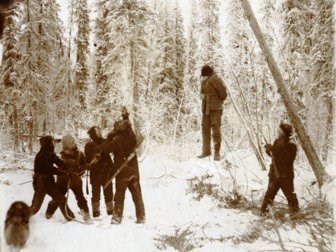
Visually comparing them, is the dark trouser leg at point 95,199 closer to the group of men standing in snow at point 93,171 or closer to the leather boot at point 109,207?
the group of men standing in snow at point 93,171

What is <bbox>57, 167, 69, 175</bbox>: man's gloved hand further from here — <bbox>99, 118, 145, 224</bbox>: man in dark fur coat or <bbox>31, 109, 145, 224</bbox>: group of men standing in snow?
<bbox>99, 118, 145, 224</bbox>: man in dark fur coat

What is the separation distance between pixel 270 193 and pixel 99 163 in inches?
79.9

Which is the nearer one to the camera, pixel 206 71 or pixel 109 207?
pixel 109 207

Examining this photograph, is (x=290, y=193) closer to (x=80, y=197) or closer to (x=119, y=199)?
(x=119, y=199)

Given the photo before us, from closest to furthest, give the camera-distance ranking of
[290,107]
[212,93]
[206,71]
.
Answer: [290,107], [206,71], [212,93]

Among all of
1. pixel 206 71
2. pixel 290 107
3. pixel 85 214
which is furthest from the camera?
pixel 206 71

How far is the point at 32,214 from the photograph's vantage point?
143 inches

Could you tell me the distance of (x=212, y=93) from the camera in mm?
5664

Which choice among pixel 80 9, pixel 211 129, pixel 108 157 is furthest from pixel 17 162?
pixel 211 129

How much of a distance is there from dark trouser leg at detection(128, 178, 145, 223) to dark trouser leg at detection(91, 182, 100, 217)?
385 millimetres

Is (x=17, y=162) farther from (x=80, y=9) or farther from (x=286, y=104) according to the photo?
(x=286, y=104)

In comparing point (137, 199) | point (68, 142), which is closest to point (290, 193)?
point (137, 199)

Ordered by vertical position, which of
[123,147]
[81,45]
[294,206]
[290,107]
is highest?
[81,45]

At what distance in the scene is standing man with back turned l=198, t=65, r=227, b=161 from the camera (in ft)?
18.1
